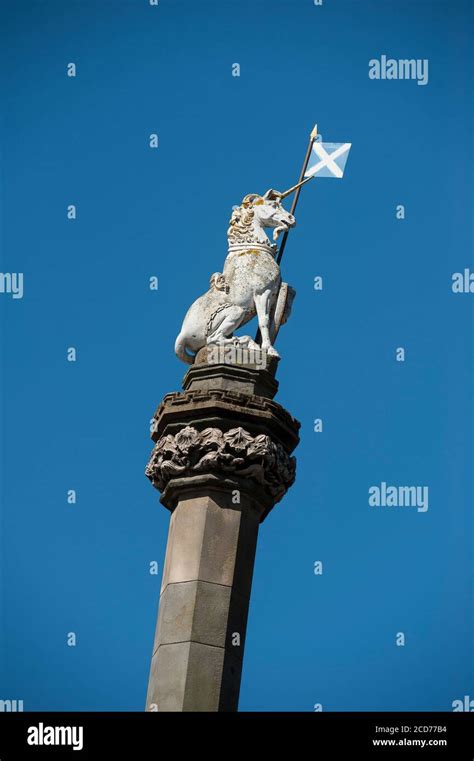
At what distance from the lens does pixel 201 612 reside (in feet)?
84.3

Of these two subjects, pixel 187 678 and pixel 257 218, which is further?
pixel 257 218

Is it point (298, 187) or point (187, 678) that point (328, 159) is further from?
point (187, 678)

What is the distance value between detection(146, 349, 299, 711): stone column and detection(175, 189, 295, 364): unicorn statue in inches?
38.2

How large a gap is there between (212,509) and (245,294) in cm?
379

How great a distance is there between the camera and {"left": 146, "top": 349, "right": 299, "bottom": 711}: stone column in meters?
25.4

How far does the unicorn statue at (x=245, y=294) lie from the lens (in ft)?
93.9

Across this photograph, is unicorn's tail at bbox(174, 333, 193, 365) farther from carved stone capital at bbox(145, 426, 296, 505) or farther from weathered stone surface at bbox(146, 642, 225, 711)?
weathered stone surface at bbox(146, 642, 225, 711)

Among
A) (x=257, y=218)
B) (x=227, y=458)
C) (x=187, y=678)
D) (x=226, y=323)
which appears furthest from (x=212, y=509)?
(x=257, y=218)

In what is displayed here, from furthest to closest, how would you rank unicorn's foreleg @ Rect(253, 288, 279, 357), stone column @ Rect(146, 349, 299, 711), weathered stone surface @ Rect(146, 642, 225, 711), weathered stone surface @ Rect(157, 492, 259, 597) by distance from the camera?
unicorn's foreleg @ Rect(253, 288, 279, 357) → weathered stone surface @ Rect(157, 492, 259, 597) → stone column @ Rect(146, 349, 299, 711) → weathered stone surface @ Rect(146, 642, 225, 711)

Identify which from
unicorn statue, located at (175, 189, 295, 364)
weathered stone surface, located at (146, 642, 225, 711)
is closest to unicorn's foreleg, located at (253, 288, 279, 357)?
unicorn statue, located at (175, 189, 295, 364)

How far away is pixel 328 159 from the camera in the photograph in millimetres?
30688
